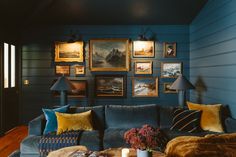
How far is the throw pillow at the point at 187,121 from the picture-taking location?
3.90 metres

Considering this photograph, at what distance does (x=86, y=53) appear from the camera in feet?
20.5

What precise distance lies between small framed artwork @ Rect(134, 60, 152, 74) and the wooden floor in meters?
2.90

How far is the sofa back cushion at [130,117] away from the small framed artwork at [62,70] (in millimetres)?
2351

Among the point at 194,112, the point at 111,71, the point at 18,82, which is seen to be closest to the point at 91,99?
the point at 111,71

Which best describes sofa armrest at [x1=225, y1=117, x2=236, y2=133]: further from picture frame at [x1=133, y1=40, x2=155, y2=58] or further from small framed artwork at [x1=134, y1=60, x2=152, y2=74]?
picture frame at [x1=133, y1=40, x2=155, y2=58]

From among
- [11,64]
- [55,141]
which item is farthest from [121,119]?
[11,64]

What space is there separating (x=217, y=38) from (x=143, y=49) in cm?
202

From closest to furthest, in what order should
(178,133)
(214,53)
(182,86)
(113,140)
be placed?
(113,140) → (178,133) → (214,53) → (182,86)

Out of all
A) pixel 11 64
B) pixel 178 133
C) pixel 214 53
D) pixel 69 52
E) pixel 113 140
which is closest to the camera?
pixel 113 140

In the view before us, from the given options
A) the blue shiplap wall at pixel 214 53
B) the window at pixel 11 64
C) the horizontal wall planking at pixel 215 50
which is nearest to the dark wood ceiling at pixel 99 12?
the blue shiplap wall at pixel 214 53

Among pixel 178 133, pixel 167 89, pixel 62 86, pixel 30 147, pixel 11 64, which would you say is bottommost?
pixel 30 147

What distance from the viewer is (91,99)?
6.25 metres

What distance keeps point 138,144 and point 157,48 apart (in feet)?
13.5

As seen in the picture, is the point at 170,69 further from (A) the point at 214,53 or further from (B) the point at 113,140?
(B) the point at 113,140
